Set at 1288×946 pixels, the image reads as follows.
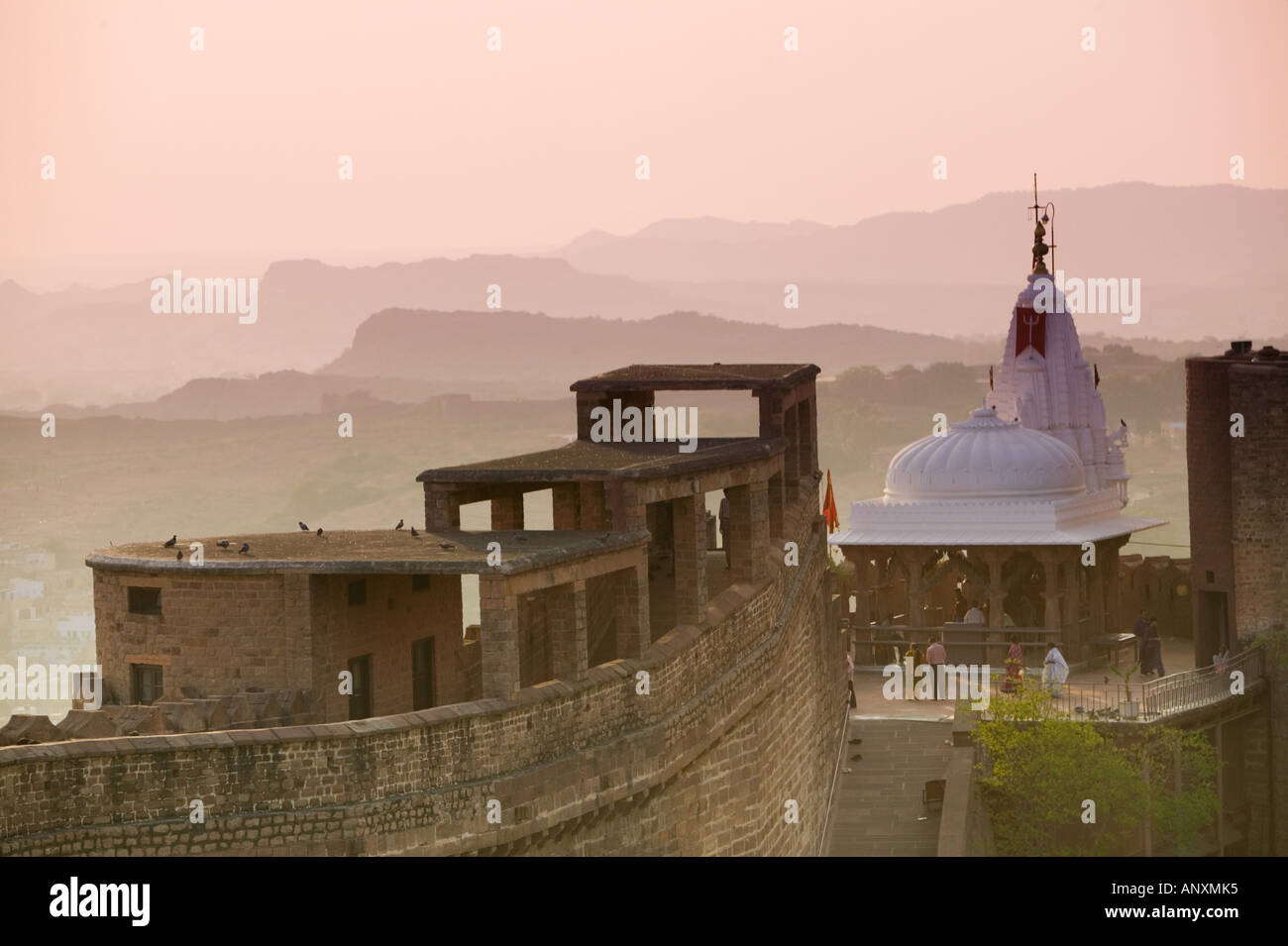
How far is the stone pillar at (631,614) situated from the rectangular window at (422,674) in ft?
9.41

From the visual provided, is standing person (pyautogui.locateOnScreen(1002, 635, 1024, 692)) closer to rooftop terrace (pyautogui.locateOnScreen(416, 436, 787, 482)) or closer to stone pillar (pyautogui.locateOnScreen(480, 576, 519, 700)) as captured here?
rooftop terrace (pyautogui.locateOnScreen(416, 436, 787, 482))

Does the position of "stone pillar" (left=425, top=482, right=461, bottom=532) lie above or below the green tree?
above

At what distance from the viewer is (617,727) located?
30828mm

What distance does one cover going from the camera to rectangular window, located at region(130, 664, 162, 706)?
30125mm

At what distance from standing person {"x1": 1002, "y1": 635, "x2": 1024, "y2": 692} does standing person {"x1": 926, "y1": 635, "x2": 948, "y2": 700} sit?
138cm

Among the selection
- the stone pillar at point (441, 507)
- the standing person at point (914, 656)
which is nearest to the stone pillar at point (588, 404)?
the stone pillar at point (441, 507)

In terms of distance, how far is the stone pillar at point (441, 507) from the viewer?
107ft

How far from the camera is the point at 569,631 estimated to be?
99.1 feet

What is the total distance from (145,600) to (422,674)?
4.47m

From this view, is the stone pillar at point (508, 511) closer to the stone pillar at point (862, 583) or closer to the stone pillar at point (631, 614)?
the stone pillar at point (631, 614)

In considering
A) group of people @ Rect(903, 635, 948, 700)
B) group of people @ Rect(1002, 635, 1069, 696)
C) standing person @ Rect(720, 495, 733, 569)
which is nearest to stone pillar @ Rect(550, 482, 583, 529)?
standing person @ Rect(720, 495, 733, 569)

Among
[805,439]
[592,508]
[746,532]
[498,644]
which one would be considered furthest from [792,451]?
[498,644]

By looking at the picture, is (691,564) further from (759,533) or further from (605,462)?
(759,533)

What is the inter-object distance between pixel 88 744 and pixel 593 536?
8.85 m
